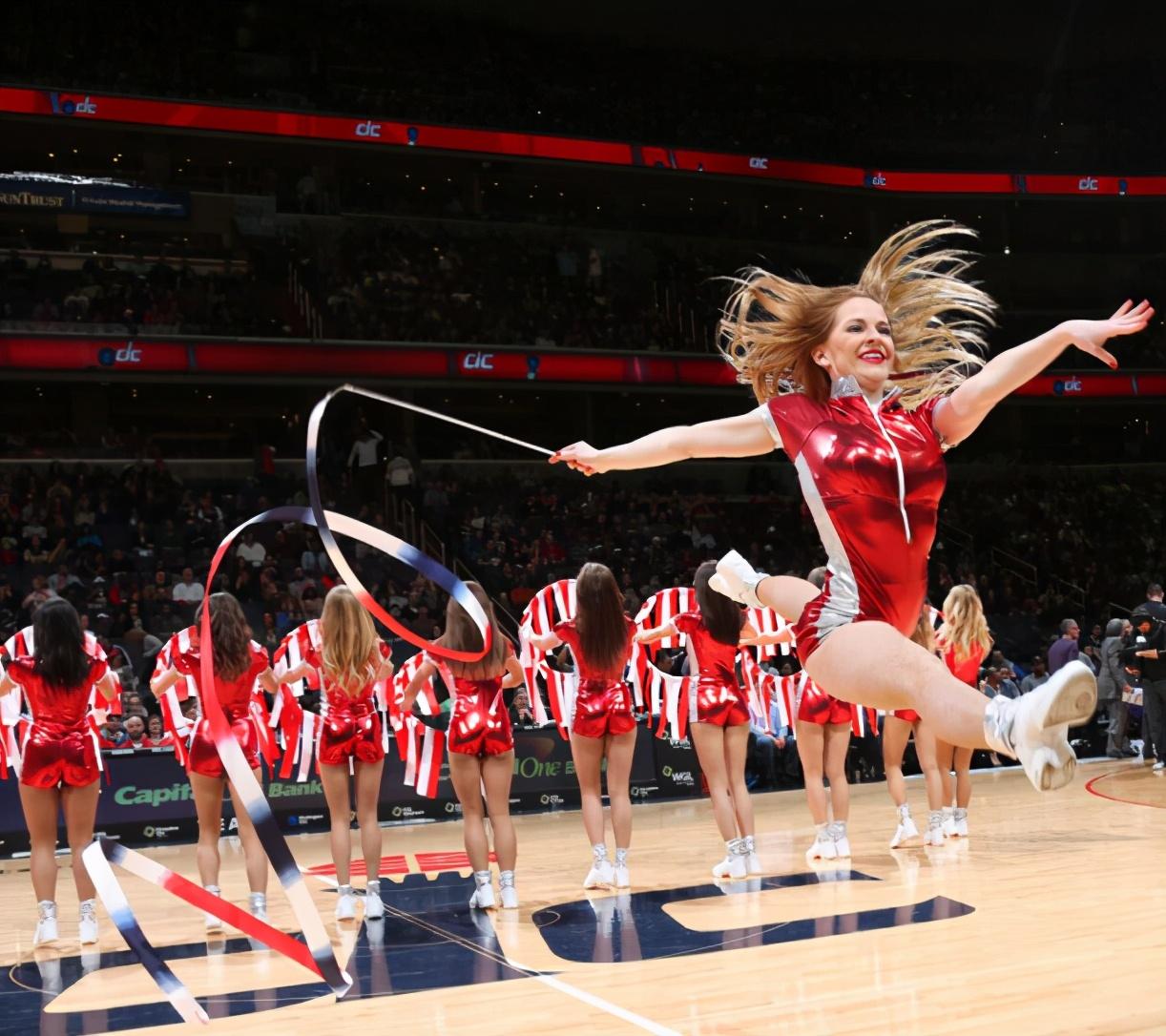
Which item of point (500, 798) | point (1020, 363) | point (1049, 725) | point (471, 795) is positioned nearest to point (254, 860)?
point (471, 795)

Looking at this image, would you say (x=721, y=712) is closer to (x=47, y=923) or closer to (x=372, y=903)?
(x=372, y=903)

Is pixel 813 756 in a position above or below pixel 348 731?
below

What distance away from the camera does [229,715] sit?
7375mm

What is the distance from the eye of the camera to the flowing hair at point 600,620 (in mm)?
7711

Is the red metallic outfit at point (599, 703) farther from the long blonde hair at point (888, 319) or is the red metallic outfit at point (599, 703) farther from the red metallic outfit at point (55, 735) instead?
the long blonde hair at point (888, 319)

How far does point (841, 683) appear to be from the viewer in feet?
10.8

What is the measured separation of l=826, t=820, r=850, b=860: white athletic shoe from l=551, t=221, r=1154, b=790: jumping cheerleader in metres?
5.02

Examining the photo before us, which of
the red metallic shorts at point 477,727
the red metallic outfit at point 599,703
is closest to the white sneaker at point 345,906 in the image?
the red metallic shorts at point 477,727

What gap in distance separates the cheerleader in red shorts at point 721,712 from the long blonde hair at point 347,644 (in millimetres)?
1967

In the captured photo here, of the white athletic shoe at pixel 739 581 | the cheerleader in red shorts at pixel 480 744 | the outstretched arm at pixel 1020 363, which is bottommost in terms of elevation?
the cheerleader in red shorts at pixel 480 744

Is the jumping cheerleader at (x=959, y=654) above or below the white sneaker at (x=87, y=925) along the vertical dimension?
above

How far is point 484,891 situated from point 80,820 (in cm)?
226

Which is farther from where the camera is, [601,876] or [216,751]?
[601,876]

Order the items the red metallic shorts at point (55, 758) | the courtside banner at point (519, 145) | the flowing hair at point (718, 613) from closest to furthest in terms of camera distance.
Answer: the red metallic shorts at point (55, 758)
the flowing hair at point (718, 613)
the courtside banner at point (519, 145)
